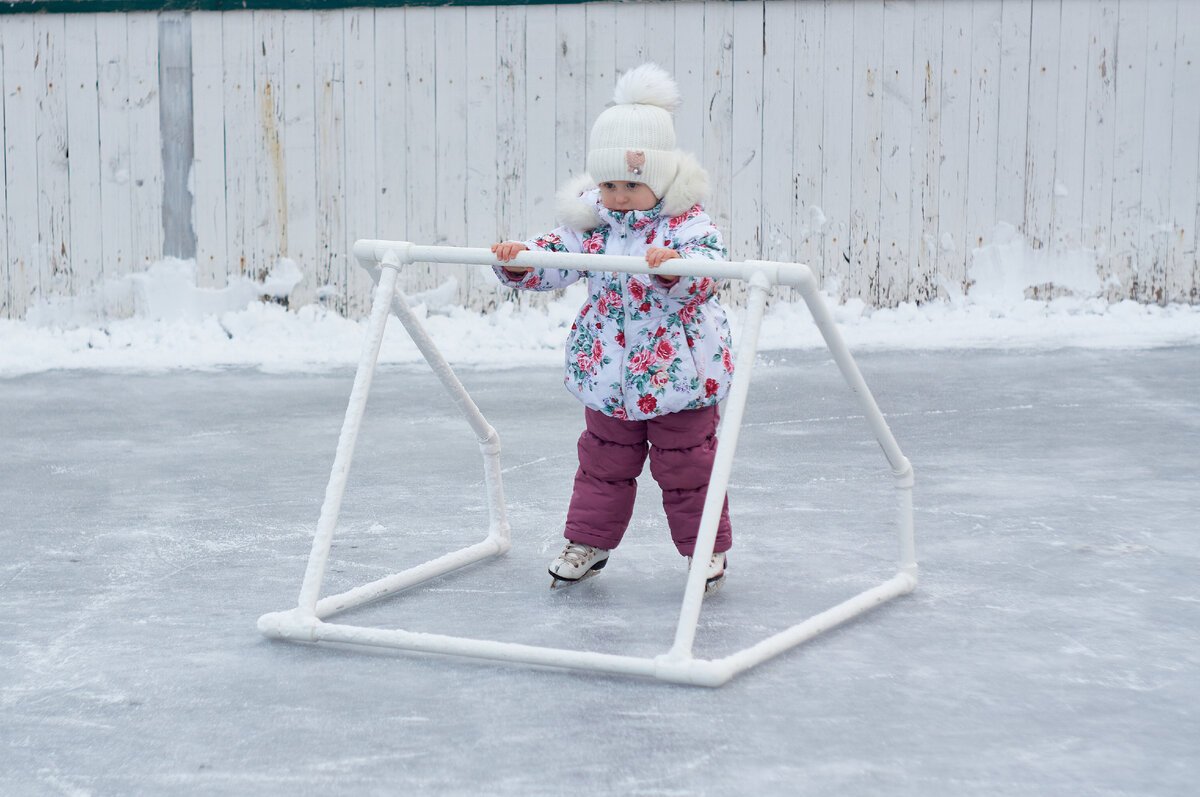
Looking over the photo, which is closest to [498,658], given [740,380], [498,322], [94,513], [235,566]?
[740,380]

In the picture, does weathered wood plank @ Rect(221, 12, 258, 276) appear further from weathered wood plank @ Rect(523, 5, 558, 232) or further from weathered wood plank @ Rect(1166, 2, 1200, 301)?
weathered wood plank @ Rect(1166, 2, 1200, 301)

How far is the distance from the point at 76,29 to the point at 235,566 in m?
5.20

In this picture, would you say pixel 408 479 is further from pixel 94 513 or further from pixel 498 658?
pixel 498 658

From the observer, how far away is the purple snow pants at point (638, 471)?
298 cm

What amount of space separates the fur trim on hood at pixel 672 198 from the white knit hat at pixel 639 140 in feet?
0.06

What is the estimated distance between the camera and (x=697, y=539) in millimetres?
2500

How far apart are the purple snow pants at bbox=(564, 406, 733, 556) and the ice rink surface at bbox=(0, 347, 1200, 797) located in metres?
0.12

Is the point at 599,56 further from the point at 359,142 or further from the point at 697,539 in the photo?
the point at 697,539

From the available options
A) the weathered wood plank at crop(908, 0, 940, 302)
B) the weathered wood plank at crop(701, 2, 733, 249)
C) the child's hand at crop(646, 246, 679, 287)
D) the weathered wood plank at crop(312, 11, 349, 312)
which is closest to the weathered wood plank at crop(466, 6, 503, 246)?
the weathered wood plank at crop(312, 11, 349, 312)

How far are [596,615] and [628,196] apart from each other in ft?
2.75

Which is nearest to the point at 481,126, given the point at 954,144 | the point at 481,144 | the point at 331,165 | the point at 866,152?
the point at 481,144

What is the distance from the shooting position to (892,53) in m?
7.61

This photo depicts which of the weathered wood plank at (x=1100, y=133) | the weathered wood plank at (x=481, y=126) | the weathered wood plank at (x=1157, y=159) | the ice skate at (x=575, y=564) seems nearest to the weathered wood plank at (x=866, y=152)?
the weathered wood plank at (x=1100, y=133)

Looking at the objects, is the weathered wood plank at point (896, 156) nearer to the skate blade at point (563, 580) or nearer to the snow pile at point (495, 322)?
the snow pile at point (495, 322)
